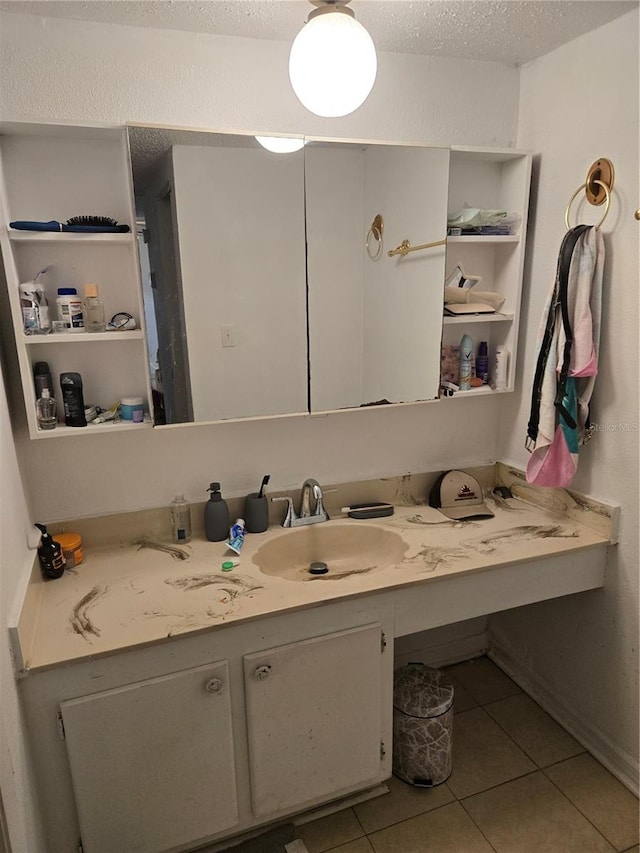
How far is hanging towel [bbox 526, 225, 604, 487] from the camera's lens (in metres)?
1.55

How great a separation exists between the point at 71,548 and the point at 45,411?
39 centimetres

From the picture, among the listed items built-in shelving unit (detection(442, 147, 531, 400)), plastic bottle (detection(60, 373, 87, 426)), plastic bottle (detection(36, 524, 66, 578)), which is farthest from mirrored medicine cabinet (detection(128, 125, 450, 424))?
Result: plastic bottle (detection(36, 524, 66, 578))

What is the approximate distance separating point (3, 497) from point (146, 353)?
51 centimetres

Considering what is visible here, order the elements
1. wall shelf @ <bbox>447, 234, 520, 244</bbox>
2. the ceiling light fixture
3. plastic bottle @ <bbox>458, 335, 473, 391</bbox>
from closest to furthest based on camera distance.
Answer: the ceiling light fixture, wall shelf @ <bbox>447, 234, 520, 244</bbox>, plastic bottle @ <bbox>458, 335, 473, 391</bbox>

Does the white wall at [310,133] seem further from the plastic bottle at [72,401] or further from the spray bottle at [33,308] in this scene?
the spray bottle at [33,308]

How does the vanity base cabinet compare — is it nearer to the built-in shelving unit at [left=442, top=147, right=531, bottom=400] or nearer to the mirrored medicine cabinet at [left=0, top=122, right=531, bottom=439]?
the mirrored medicine cabinet at [left=0, top=122, right=531, bottom=439]

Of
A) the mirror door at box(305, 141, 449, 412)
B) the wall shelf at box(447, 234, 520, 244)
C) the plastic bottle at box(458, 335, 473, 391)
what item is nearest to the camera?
the mirror door at box(305, 141, 449, 412)

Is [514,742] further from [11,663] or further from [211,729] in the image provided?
[11,663]

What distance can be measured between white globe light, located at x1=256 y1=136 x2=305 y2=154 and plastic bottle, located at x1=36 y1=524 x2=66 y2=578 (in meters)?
1.21

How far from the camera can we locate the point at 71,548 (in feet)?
4.99

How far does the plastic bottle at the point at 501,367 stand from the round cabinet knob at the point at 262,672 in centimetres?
118

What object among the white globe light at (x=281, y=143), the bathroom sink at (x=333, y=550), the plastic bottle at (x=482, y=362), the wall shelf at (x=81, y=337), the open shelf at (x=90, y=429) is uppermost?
Result: the white globe light at (x=281, y=143)

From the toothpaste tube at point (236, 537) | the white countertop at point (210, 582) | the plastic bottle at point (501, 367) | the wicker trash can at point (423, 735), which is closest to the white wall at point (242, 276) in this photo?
the toothpaste tube at point (236, 537)

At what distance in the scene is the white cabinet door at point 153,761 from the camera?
1.24 metres
